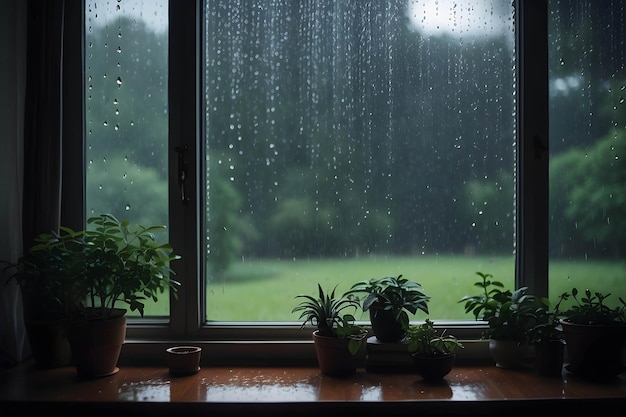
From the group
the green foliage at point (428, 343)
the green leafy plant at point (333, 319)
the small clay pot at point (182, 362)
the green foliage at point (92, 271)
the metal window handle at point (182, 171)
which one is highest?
the metal window handle at point (182, 171)

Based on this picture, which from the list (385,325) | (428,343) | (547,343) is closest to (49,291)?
(385,325)

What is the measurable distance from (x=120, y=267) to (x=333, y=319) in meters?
0.70

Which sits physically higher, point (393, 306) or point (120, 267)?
point (120, 267)

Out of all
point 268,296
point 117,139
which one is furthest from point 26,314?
point 268,296

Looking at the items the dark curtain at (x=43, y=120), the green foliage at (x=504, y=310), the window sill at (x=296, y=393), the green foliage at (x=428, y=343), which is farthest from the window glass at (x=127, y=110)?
the green foliage at (x=504, y=310)

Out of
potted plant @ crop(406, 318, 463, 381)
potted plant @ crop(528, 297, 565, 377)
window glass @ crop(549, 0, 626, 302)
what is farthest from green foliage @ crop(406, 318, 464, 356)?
window glass @ crop(549, 0, 626, 302)

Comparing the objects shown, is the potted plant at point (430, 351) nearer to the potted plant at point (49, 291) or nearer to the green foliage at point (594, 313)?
the green foliage at point (594, 313)

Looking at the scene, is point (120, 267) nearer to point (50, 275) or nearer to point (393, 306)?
point (50, 275)

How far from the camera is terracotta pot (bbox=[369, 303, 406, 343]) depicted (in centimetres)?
182

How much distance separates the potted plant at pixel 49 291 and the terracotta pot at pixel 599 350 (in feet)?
5.36

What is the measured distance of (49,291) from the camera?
5.76 feet

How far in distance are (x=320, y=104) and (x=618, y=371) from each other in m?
1.34

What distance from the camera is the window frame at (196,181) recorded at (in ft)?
6.49

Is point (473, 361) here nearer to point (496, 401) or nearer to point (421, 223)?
point (496, 401)
